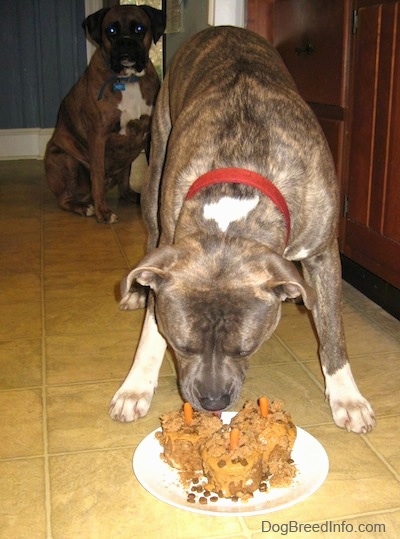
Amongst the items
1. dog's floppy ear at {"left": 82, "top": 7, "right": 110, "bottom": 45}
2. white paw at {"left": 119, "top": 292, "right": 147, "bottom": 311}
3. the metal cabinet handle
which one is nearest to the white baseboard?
dog's floppy ear at {"left": 82, "top": 7, "right": 110, "bottom": 45}

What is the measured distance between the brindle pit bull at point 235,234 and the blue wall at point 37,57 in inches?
223

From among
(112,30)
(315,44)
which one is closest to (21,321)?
(315,44)

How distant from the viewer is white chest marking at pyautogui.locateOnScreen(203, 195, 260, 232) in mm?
2051

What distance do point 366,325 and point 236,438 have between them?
4.97 feet

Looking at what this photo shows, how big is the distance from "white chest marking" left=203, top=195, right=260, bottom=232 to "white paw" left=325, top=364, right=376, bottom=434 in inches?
33.8

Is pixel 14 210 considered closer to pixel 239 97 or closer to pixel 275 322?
pixel 239 97

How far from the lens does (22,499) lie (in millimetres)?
2076

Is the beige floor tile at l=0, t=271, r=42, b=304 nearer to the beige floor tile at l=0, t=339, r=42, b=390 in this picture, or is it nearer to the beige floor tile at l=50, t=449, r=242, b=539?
the beige floor tile at l=0, t=339, r=42, b=390

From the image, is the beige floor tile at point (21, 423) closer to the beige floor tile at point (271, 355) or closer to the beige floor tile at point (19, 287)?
the beige floor tile at point (271, 355)

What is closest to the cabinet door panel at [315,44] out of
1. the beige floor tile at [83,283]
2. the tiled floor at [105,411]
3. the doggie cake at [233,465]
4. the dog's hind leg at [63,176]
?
the tiled floor at [105,411]

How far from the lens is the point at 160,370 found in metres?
2.94

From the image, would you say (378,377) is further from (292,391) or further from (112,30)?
(112,30)

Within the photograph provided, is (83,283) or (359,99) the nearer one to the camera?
(359,99)

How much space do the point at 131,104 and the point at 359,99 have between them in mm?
2578
